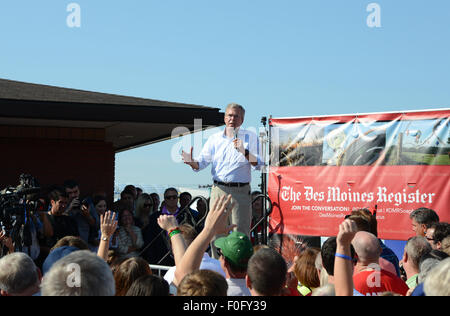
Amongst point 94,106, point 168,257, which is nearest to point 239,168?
point 168,257

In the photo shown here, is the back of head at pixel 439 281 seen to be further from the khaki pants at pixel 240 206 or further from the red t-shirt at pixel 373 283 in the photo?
the khaki pants at pixel 240 206

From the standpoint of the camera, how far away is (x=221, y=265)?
4176 mm

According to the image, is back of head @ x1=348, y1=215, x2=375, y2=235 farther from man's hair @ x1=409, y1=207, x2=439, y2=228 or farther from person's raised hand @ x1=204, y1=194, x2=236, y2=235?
person's raised hand @ x1=204, y1=194, x2=236, y2=235

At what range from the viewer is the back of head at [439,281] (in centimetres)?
247

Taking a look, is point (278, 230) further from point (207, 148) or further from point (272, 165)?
point (207, 148)

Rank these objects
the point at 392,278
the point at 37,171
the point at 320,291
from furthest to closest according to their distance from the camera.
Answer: the point at 37,171 → the point at 392,278 → the point at 320,291

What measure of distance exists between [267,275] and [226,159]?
4110mm

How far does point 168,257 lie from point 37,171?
4.03 metres

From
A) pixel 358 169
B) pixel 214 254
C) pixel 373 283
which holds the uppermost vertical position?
pixel 358 169

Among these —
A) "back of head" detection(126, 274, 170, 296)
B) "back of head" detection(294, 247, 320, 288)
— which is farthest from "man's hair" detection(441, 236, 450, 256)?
"back of head" detection(126, 274, 170, 296)

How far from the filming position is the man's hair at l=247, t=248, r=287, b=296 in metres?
3.22

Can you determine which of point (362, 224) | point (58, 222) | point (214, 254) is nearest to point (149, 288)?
point (362, 224)

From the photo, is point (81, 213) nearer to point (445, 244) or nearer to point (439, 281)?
point (445, 244)
